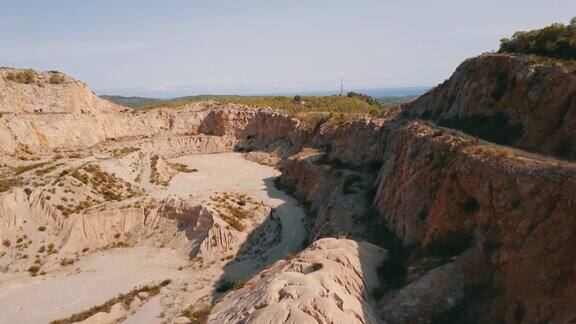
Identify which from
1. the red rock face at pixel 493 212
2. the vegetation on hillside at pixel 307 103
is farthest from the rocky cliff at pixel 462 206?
the vegetation on hillside at pixel 307 103

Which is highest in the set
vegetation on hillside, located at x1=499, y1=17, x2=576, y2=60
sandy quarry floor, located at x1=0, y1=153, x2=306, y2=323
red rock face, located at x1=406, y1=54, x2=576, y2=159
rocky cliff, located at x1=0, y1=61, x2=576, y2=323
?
vegetation on hillside, located at x1=499, y1=17, x2=576, y2=60

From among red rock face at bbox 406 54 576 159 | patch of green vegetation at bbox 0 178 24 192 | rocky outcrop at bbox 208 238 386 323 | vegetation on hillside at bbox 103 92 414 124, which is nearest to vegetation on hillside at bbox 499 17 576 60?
red rock face at bbox 406 54 576 159

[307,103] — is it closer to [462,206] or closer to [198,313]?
[198,313]

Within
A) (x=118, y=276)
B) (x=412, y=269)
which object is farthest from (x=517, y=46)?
(x=118, y=276)

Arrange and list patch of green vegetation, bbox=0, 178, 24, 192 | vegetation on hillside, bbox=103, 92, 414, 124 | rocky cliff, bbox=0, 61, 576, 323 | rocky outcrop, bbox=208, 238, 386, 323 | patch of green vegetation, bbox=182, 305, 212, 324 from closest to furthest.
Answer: rocky cliff, bbox=0, 61, 576, 323 < rocky outcrop, bbox=208, 238, 386, 323 < patch of green vegetation, bbox=182, 305, 212, 324 < patch of green vegetation, bbox=0, 178, 24, 192 < vegetation on hillside, bbox=103, 92, 414, 124

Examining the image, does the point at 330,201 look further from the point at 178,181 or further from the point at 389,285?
the point at 178,181

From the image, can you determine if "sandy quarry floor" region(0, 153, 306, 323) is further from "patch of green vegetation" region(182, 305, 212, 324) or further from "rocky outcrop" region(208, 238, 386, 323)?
"rocky outcrop" region(208, 238, 386, 323)
